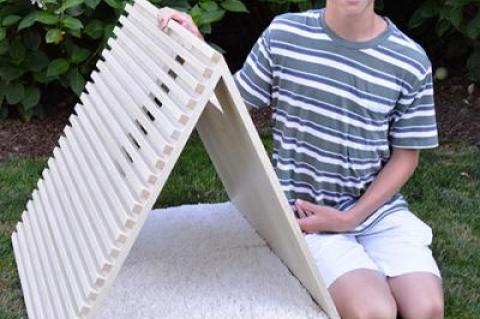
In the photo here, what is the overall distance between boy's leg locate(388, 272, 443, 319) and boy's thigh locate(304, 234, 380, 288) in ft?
0.30

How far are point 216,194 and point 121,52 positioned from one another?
103 cm

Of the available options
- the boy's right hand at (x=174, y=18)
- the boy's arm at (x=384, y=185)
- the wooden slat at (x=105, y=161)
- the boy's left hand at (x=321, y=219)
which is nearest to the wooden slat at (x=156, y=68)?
the boy's right hand at (x=174, y=18)

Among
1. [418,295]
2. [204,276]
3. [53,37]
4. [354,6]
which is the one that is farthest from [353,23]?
[53,37]

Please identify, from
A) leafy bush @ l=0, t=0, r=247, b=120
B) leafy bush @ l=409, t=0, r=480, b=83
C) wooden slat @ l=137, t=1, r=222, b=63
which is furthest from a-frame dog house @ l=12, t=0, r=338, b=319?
leafy bush @ l=409, t=0, r=480, b=83

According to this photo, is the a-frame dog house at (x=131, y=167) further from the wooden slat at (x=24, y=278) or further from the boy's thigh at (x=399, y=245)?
the boy's thigh at (x=399, y=245)

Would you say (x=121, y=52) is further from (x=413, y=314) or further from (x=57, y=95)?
(x=57, y=95)

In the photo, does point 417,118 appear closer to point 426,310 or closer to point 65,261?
point 426,310

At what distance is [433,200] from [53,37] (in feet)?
5.97

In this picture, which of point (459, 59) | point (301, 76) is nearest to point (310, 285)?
point (301, 76)

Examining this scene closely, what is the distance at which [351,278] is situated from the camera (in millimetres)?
2611

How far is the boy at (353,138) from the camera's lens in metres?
2.63

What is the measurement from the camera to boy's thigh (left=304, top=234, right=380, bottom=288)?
8.70ft

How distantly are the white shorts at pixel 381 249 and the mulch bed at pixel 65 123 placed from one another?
175 cm

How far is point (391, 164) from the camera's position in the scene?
2.74 metres
